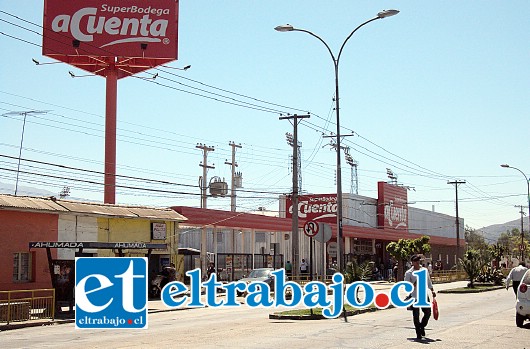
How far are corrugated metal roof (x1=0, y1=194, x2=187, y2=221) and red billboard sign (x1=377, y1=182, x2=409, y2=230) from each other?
35.5m

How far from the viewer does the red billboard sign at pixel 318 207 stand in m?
67.4

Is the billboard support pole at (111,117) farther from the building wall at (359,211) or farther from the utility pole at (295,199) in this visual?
the building wall at (359,211)

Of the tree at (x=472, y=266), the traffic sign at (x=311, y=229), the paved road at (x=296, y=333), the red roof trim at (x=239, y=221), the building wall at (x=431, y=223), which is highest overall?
the building wall at (x=431, y=223)

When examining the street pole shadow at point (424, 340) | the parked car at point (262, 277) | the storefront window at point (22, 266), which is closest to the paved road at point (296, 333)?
the street pole shadow at point (424, 340)

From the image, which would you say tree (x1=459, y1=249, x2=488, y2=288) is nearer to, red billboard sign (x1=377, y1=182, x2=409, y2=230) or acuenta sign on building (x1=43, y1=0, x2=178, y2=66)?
acuenta sign on building (x1=43, y1=0, x2=178, y2=66)

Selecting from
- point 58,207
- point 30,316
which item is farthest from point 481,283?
point 30,316

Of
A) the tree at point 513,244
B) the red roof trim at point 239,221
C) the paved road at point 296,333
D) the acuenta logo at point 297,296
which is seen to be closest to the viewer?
the paved road at point 296,333

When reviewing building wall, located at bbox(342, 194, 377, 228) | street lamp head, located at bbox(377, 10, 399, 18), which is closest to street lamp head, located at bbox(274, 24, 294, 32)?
street lamp head, located at bbox(377, 10, 399, 18)

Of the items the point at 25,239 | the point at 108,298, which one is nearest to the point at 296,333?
the point at 108,298

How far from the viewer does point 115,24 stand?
46812mm

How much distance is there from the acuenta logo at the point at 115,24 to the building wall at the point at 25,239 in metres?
17.3

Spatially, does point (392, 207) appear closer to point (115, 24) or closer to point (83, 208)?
point (115, 24)

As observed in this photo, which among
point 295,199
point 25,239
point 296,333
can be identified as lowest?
point 296,333

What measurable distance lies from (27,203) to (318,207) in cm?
4009
